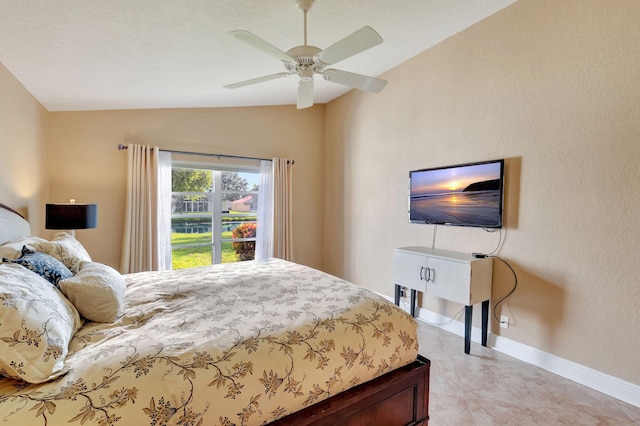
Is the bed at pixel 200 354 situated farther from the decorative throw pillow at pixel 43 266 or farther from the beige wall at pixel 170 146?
the beige wall at pixel 170 146

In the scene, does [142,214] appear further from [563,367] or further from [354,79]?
[563,367]

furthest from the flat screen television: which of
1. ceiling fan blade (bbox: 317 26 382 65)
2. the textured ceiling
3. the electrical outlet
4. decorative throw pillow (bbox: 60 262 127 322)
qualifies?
decorative throw pillow (bbox: 60 262 127 322)

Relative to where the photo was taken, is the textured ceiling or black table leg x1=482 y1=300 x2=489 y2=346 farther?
black table leg x1=482 y1=300 x2=489 y2=346

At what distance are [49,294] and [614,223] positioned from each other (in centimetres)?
330

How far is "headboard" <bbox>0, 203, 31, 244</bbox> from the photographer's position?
86.0 inches

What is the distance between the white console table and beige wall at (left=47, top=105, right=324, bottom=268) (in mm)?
2299

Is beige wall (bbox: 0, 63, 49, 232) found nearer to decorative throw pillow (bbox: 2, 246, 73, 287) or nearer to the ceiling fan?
decorative throw pillow (bbox: 2, 246, 73, 287)

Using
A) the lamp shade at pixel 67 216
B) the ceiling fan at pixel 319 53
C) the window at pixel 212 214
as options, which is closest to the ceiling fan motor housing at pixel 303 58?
the ceiling fan at pixel 319 53

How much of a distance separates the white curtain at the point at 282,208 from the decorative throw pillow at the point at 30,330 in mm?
→ 3323

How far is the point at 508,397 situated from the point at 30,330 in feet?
8.64

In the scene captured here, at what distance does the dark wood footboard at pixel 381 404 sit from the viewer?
1.27m

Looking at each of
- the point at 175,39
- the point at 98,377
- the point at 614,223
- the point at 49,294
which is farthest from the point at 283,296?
the point at 614,223

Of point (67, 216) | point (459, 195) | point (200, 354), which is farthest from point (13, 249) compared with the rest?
point (459, 195)

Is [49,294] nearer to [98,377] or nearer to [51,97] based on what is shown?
[98,377]
